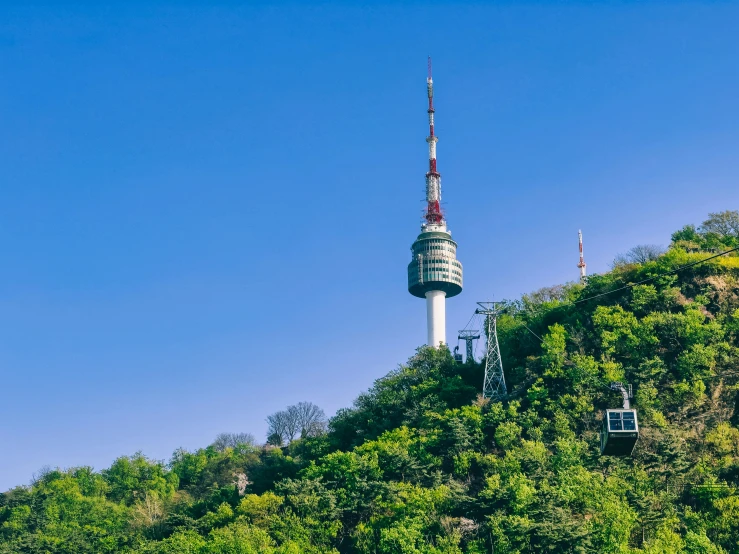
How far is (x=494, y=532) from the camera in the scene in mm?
58375

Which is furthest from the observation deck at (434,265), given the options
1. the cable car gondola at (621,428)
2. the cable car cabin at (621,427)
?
the cable car cabin at (621,427)

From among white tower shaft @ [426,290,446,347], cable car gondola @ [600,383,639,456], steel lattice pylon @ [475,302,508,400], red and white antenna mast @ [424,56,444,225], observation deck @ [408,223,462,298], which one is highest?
red and white antenna mast @ [424,56,444,225]

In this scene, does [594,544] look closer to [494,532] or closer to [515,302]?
[494,532]

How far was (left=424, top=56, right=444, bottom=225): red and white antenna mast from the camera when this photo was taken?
425ft

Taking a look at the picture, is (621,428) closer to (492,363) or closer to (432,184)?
(492,363)

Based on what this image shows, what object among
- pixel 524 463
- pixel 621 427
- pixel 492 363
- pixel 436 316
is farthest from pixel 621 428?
pixel 436 316

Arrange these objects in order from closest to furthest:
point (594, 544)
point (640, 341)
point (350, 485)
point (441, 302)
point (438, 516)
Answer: point (594, 544)
point (438, 516)
point (350, 485)
point (640, 341)
point (441, 302)

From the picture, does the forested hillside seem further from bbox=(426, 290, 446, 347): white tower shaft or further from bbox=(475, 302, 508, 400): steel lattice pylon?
bbox=(426, 290, 446, 347): white tower shaft

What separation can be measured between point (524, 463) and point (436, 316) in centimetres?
5757

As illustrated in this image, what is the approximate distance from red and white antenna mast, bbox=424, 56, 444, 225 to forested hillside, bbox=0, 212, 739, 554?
32301mm

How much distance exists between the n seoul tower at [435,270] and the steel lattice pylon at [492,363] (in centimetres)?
3423

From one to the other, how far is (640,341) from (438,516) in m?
25.0

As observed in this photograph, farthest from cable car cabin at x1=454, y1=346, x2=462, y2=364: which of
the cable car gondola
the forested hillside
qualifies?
the cable car gondola

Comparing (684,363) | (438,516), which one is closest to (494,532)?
(438,516)
